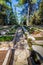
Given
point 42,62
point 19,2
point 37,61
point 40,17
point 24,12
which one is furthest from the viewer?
point 24,12

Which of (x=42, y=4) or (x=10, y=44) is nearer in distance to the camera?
(x=10, y=44)

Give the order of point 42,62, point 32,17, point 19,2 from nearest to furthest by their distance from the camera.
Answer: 1. point 42,62
2. point 32,17
3. point 19,2

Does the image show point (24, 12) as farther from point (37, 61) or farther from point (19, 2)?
point (37, 61)

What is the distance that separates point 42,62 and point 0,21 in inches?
1420

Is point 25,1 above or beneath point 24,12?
above

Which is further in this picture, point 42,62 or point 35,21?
point 35,21

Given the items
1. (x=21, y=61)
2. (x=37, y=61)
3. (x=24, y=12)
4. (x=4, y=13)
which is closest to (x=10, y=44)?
(x=21, y=61)

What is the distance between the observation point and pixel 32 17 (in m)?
36.4

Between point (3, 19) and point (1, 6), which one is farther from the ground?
point (1, 6)

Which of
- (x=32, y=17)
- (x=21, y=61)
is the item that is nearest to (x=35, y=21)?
(x=32, y=17)

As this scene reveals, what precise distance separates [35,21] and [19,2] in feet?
23.7

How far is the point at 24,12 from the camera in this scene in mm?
50875

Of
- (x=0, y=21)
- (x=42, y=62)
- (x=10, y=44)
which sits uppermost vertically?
(x=42, y=62)

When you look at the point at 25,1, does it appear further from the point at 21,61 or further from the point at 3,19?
the point at 21,61
